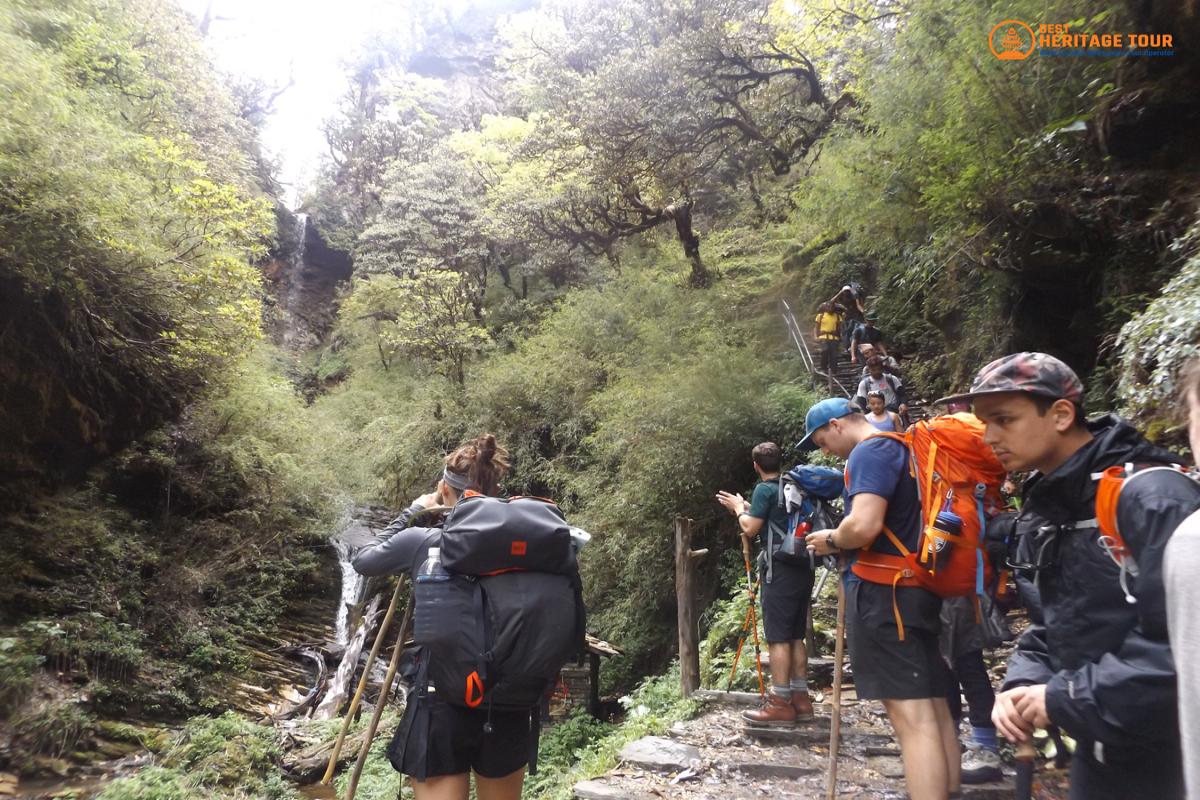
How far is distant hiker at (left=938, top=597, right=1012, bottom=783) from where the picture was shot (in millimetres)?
2537

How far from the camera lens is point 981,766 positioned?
3.26m

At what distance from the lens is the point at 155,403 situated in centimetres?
1249

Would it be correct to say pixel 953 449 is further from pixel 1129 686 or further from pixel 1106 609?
pixel 1129 686

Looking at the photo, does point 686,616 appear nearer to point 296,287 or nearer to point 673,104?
point 673,104

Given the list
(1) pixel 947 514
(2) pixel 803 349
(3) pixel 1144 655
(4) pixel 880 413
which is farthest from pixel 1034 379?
(2) pixel 803 349

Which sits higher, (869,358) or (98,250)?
(98,250)

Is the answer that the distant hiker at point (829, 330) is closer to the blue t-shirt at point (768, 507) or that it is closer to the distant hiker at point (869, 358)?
the distant hiker at point (869, 358)

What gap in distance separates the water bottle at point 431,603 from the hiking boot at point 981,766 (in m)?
2.76

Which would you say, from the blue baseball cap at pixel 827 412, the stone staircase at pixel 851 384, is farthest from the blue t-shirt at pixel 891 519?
the stone staircase at pixel 851 384

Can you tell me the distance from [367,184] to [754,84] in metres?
21.1

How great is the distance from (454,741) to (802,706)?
2.83 metres

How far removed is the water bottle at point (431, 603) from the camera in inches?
92.2

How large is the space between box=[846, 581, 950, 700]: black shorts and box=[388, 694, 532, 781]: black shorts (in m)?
1.38

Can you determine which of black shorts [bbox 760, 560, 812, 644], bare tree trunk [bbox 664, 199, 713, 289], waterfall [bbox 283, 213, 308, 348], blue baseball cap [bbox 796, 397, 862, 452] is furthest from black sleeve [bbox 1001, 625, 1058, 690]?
waterfall [bbox 283, 213, 308, 348]
